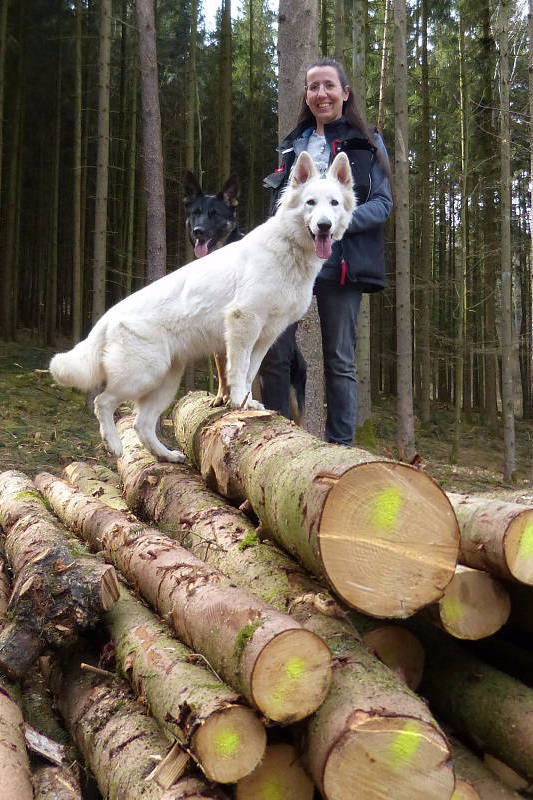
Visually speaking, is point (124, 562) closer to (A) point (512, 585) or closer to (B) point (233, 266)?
(A) point (512, 585)

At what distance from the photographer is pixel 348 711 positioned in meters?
1.86

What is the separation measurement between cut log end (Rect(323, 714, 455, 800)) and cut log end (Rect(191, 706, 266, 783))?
0.74 feet

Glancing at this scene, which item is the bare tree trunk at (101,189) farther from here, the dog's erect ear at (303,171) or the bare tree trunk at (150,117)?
the dog's erect ear at (303,171)

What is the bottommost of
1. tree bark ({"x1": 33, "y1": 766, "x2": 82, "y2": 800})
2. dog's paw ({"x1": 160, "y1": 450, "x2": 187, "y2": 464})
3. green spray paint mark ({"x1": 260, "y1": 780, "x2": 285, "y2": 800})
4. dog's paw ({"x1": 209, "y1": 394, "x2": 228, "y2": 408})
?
tree bark ({"x1": 33, "y1": 766, "x2": 82, "y2": 800})

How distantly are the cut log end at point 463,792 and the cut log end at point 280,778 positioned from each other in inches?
17.5

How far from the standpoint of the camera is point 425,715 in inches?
74.2

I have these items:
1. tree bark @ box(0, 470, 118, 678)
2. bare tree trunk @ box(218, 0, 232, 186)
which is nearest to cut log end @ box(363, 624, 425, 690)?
tree bark @ box(0, 470, 118, 678)

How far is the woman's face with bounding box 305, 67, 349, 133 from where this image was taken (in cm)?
430

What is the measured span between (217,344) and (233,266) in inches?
21.1

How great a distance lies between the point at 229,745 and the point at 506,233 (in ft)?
39.9

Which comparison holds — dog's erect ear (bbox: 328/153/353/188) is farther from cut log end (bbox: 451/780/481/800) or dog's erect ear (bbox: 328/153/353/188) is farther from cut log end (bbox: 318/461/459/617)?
cut log end (bbox: 451/780/481/800)

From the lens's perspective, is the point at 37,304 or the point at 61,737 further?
the point at 37,304

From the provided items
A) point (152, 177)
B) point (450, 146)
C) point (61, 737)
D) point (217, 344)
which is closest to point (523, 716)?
point (61, 737)

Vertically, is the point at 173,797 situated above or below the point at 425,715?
below
